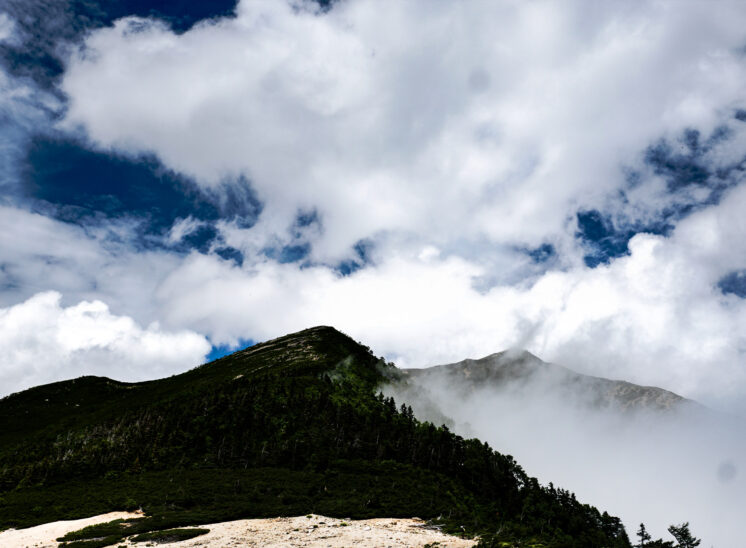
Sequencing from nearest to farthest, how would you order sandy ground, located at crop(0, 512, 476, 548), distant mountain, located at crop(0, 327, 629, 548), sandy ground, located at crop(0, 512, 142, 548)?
sandy ground, located at crop(0, 512, 476, 548)
sandy ground, located at crop(0, 512, 142, 548)
distant mountain, located at crop(0, 327, 629, 548)

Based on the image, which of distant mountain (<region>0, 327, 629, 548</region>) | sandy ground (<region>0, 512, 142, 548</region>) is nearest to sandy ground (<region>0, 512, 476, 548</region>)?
sandy ground (<region>0, 512, 142, 548</region>)

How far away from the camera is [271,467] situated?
91.4 m

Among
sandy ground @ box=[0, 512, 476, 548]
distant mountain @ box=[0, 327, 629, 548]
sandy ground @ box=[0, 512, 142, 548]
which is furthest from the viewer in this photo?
distant mountain @ box=[0, 327, 629, 548]

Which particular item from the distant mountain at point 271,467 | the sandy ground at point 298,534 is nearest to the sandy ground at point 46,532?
the sandy ground at point 298,534

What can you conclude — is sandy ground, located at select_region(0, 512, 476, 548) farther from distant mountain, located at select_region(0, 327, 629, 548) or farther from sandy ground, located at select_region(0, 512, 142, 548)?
distant mountain, located at select_region(0, 327, 629, 548)

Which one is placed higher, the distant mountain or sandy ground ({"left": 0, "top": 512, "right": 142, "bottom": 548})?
the distant mountain

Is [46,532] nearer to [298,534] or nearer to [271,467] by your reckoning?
[298,534]

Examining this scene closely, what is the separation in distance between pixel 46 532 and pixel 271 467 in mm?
42608

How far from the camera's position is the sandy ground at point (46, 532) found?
49.8 metres

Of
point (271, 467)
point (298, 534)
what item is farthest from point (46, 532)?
point (271, 467)

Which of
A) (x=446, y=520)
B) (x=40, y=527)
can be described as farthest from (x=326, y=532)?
(x=40, y=527)

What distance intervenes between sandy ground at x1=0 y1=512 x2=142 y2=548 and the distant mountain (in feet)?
10.1

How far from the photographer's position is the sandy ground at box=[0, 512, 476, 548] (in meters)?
45.9

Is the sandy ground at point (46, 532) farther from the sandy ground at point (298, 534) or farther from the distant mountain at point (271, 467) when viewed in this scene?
the distant mountain at point (271, 467)
